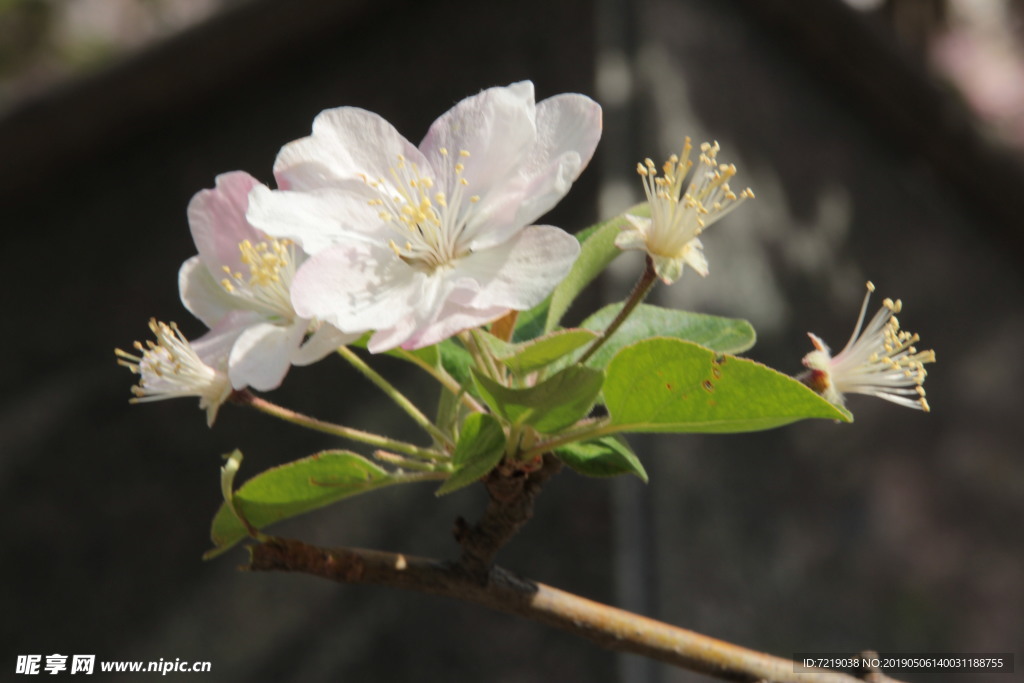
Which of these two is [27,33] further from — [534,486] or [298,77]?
[534,486]

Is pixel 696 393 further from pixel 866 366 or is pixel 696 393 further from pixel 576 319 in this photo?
pixel 576 319

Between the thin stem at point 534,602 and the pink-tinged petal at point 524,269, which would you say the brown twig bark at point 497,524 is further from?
the pink-tinged petal at point 524,269

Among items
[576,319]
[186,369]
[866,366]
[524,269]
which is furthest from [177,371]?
[576,319]

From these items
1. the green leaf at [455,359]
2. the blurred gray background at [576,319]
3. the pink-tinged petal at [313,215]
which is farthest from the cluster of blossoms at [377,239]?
the blurred gray background at [576,319]

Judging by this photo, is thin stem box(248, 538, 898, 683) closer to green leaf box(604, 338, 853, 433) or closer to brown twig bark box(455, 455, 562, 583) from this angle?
brown twig bark box(455, 455, 562, 583)

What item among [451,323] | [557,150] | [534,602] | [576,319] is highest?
[576,319]

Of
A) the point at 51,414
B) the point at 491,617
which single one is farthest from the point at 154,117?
the point at 491,617
